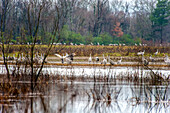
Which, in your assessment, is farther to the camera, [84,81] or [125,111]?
[84,81]

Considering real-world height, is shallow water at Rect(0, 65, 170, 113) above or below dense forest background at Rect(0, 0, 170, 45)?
below

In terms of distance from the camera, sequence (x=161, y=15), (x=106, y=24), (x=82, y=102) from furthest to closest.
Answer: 1. (x=106, y=24)
2. (x=161, y=15)
3. (x=82, y=102)

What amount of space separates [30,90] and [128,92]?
3.92 metres

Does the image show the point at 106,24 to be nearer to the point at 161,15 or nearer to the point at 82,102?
the point at 161,15

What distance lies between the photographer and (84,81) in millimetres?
18188

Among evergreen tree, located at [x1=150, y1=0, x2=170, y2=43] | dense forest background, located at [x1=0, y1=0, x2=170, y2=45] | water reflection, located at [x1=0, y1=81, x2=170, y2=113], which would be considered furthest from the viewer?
evergreen tree, located at [x1=150, y1=0, x2=170, y2=43]

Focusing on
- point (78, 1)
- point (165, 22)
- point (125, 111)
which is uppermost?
point (78, 1)

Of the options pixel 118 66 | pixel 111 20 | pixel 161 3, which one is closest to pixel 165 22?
pixel 161 3

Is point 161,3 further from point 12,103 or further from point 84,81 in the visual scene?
point 12,103

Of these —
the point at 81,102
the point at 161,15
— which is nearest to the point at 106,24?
the point at 161,15

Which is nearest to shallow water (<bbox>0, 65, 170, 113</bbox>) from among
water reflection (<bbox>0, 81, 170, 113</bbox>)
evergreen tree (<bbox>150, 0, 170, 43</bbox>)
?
Result: water reflection (<bbox>0, 81, 170, 113</bbox>)

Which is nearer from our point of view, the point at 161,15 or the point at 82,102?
the point at 82,102

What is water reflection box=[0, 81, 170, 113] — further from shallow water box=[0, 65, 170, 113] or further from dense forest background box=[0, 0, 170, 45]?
dense forest background box=[0, 0, 170, 45]

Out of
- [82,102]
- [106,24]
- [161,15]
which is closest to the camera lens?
[82,102]
